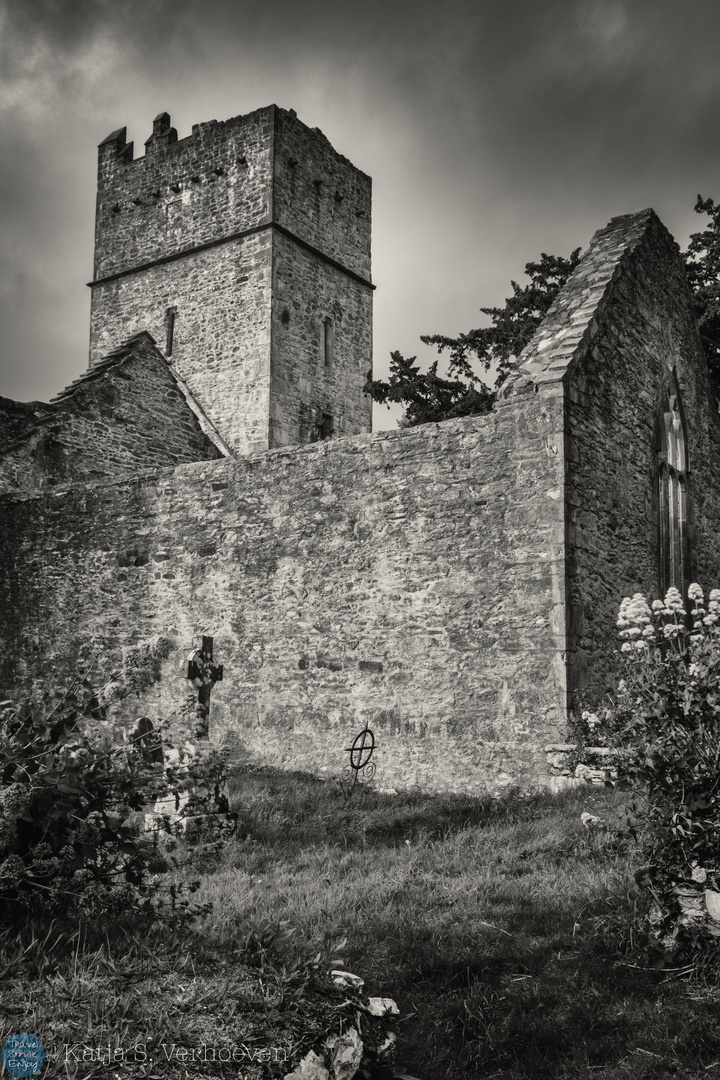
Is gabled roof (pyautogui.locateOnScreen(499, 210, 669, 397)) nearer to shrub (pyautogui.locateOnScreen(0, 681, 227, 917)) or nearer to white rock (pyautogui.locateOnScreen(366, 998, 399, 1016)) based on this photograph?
shrub (pyautogui.locateOnScreen(0, 681, 227, 917))

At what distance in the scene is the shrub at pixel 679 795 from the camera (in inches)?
157

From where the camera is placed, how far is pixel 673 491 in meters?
11.1

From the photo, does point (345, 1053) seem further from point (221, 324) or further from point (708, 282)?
point (221, 324)

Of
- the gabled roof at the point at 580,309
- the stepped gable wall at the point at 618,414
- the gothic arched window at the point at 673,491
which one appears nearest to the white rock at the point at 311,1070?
the stepped gable wall at the point at 618,414

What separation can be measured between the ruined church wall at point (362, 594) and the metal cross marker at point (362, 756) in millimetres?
114

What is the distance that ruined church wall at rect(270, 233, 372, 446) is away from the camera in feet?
77.6

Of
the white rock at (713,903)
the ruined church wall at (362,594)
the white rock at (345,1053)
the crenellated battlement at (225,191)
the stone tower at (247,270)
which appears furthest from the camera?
the crenellated battlement at (225,191)

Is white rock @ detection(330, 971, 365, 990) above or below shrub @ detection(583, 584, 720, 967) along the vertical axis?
below

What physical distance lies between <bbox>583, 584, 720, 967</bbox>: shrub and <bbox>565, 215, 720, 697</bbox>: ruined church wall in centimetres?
375

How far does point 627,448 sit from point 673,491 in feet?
5.70

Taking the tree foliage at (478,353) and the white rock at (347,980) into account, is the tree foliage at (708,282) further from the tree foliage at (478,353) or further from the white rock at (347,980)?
the white rock at (347,980)

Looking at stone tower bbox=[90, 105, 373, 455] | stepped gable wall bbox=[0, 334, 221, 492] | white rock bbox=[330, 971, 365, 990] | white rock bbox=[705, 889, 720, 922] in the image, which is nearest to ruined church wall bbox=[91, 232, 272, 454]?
stone tower bbox=[90, 105, 373, 455]

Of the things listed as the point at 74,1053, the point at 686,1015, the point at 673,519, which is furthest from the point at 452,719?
the point at 74,1053

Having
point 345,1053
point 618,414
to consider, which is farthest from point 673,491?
point 345,1053
